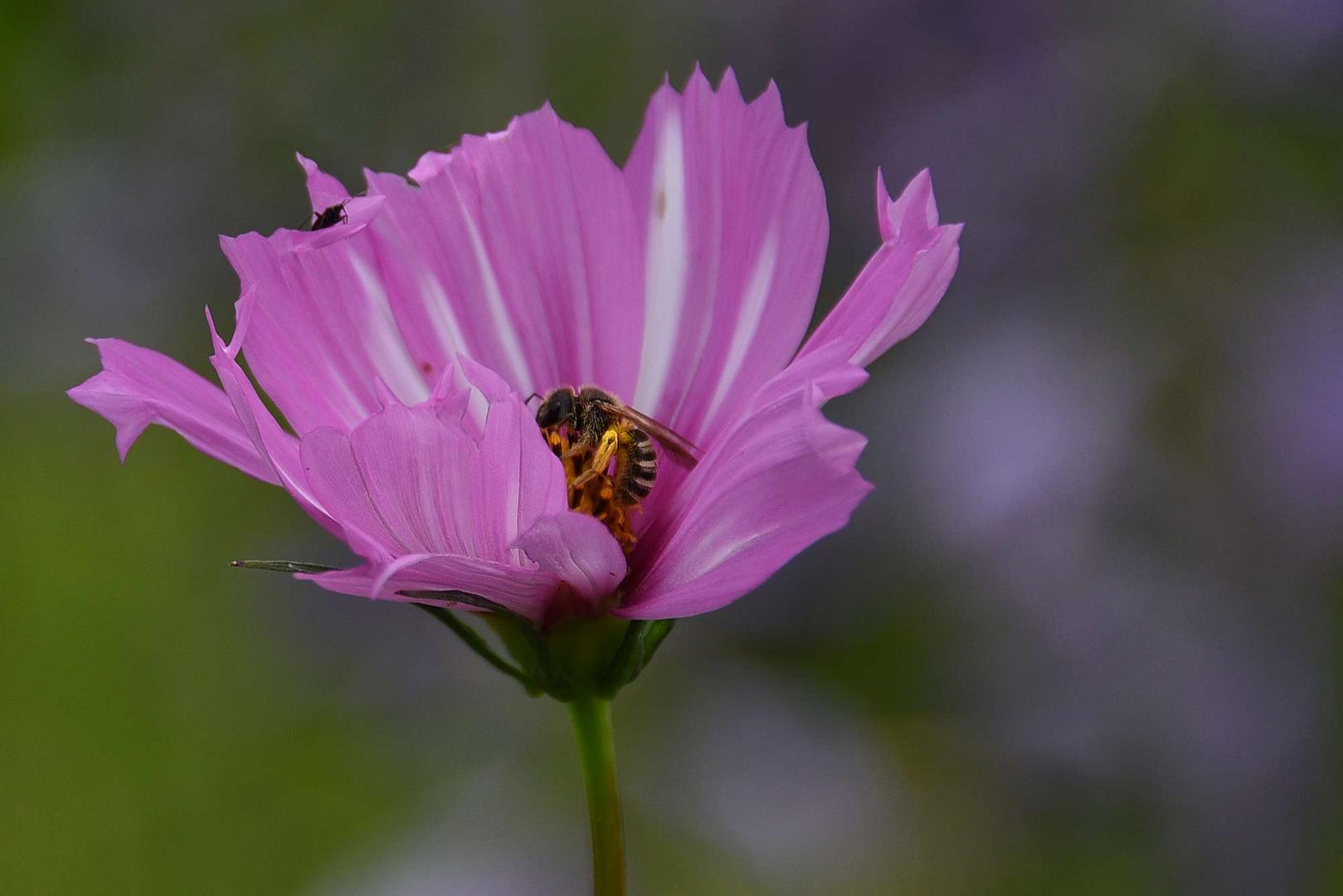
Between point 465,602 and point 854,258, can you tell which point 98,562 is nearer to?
point 854,258

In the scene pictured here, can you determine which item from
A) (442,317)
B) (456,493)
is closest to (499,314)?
(442,317)

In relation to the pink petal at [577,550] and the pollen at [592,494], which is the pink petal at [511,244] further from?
the pink petal at [577,550]

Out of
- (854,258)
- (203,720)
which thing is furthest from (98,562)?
(854,258)

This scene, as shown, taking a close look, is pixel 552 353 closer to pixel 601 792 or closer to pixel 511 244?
pixel 511 244

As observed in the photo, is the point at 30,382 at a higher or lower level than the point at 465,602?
higher

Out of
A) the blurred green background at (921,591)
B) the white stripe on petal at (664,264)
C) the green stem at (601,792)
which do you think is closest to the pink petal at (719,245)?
the white stripe on petal at (664,264)
